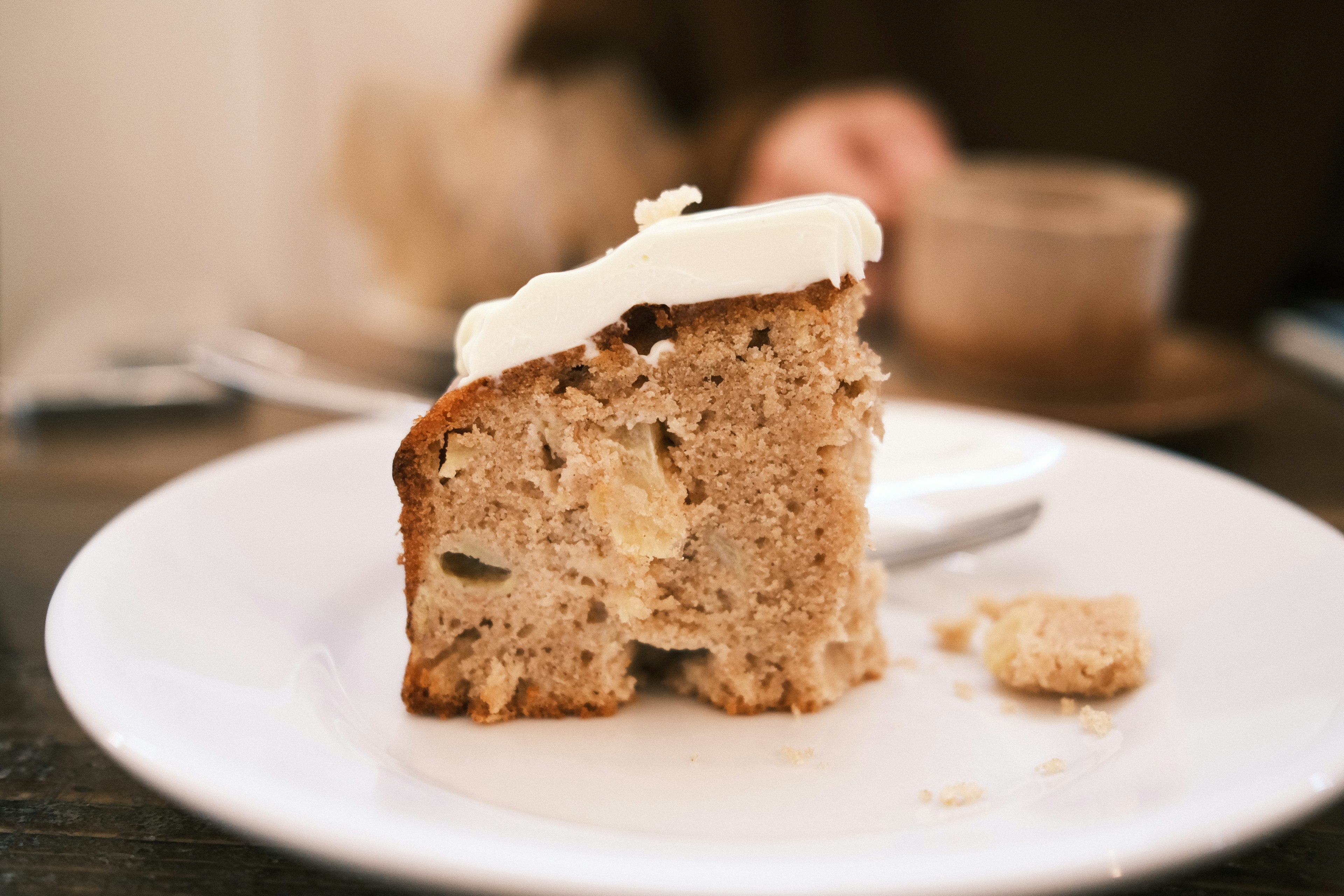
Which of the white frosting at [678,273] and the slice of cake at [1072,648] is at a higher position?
the white frosting at [678,273]

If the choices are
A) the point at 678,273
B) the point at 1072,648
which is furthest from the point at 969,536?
the point at 678,273

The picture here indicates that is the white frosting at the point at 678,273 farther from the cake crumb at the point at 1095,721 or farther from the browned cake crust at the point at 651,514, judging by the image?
the cake crumb at the point at 1095,721

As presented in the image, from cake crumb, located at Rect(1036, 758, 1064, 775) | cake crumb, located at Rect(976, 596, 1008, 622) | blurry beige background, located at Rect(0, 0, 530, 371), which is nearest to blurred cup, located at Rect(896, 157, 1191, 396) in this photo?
cake crumb, located at Rect(976, 596, 1008, 622)

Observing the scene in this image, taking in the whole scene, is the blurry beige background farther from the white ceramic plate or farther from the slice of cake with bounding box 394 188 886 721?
the slice of cake with bounding box 394 188 886 721

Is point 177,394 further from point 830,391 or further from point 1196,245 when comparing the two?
point 1196,245

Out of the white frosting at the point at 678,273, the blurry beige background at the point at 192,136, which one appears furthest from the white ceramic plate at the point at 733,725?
the blurry beige background at the point at 192,136

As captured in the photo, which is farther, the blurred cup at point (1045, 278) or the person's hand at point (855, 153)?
the person's hand at point (855, 153)

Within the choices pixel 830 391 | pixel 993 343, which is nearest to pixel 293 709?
pixel 830 391
